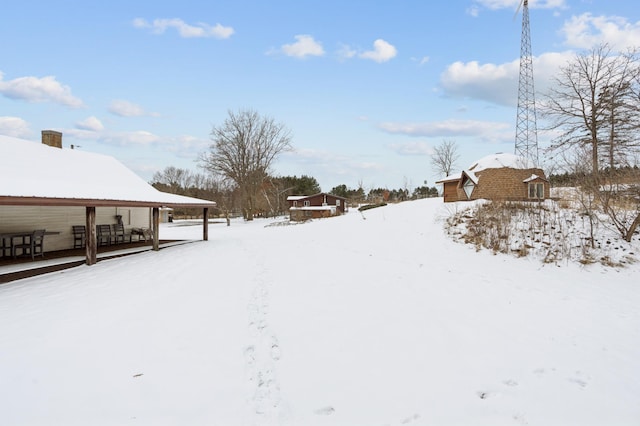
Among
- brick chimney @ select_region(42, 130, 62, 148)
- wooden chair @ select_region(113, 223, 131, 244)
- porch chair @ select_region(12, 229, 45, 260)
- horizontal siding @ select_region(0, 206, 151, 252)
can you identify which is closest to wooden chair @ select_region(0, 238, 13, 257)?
porch chair @ select_region(12, 229, 45, 260)

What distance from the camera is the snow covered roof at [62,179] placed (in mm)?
8773

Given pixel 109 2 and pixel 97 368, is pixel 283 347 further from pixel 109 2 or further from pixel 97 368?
pixel 109 2

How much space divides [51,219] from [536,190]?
960 inches

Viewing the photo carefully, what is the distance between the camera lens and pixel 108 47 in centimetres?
1334

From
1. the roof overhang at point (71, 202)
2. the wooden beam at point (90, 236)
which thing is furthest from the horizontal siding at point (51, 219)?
the roof overhang at point (71, 202)

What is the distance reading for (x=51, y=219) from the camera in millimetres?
12492

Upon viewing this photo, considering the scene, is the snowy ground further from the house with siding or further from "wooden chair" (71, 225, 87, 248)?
"wooden chair" (71, 225, 87, 248)

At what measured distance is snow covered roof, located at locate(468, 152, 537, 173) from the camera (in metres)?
20.9

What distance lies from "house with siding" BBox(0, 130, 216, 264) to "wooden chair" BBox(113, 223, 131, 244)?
358mm

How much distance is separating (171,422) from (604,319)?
7149 mm

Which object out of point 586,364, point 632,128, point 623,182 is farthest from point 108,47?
point 632,128

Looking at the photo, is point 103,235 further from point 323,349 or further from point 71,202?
point 323,349

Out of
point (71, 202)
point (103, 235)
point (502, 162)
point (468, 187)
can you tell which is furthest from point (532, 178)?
point (103, 235)

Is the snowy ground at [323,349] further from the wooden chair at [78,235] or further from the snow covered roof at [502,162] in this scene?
the snow covered roof at [502,162]
